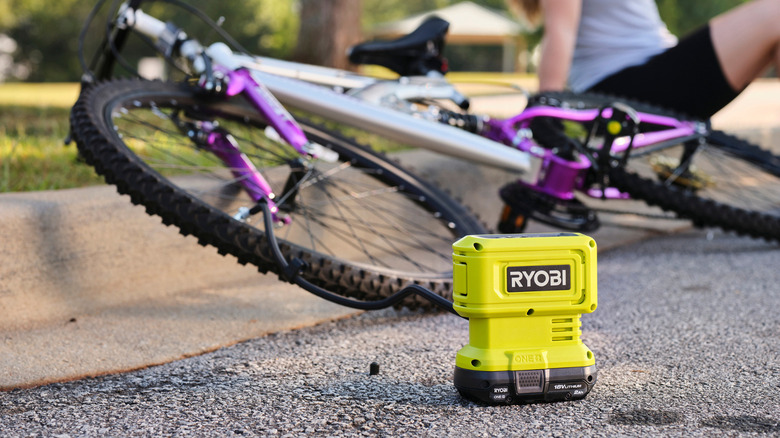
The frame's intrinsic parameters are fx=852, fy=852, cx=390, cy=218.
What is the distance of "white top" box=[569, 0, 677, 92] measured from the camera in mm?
3887

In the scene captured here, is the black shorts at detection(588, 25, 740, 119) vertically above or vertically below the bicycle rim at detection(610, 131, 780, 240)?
above

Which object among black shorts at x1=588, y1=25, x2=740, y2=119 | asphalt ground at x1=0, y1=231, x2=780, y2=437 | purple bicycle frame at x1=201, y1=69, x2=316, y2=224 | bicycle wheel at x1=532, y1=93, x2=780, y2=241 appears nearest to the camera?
asphalt ground at x1=0, y1=231, x2=780, y2=437

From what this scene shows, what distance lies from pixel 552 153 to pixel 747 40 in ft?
3.33

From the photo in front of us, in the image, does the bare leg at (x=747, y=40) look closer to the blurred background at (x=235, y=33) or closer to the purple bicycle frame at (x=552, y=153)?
the purple bicycle frame at (x=552, y=153)

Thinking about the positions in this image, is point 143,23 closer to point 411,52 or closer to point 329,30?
point 411,52

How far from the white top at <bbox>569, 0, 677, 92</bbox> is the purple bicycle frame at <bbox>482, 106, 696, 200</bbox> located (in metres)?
0.59

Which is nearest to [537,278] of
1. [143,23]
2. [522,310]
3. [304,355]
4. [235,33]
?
[522,310]

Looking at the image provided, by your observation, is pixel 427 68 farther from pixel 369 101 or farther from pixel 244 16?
pixel 244 16

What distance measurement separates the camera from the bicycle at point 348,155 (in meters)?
2.28

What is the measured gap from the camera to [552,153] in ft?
10.4

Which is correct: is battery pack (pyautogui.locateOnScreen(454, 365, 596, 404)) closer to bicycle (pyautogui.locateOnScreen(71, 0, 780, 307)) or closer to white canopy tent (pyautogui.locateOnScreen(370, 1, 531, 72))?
bicycle (pyautogui.locateOnScreen(71, 0, 780, 307))

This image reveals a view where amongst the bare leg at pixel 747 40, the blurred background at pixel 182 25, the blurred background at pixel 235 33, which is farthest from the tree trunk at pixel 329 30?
the blurred background at pixel 182 25

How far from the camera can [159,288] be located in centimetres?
276

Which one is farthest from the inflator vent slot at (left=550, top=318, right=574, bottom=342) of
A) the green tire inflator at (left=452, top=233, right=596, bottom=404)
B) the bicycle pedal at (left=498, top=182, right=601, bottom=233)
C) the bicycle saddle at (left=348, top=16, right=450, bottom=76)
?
the bicycle saddle at (left=348, top=16, right=450, bottom=76)
